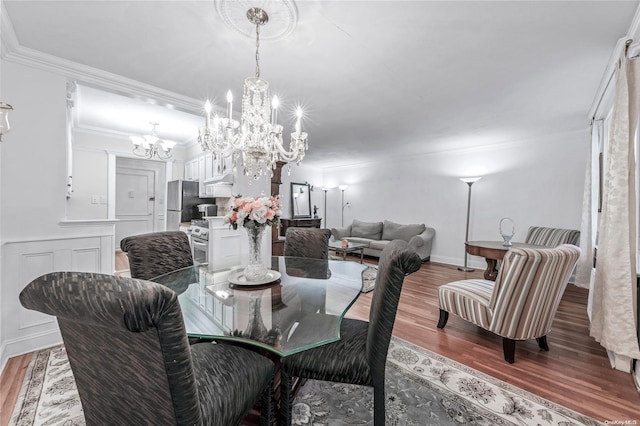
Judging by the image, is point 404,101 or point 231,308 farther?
point 404,101

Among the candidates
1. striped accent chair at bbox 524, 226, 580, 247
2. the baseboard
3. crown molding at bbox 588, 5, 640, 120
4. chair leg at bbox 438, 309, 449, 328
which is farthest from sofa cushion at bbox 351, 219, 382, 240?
the baseboard

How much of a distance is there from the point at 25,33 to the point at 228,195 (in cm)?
270

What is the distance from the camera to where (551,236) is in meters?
3.91

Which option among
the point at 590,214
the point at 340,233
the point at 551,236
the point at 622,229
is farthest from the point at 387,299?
the point at 340,233

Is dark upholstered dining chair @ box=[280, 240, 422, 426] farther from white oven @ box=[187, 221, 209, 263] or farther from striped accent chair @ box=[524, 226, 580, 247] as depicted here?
striped accent chair @ box=[524, 226, 580, 247]

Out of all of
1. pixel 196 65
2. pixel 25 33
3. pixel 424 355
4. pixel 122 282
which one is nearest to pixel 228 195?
pixel 196 65

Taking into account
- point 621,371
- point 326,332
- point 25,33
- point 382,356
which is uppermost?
point 25,33

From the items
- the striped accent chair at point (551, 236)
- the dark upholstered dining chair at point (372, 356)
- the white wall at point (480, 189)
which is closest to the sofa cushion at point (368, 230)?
the white wall at point (480, 189)

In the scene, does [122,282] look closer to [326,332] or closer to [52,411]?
[326,332]

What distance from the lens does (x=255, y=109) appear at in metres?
2.10

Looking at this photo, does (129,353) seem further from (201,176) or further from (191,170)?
(191,170)

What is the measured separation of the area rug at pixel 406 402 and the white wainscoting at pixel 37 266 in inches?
12.0

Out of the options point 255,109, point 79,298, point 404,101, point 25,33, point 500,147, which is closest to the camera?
point 79,298

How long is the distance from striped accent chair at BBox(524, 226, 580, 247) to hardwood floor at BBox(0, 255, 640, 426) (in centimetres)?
92
